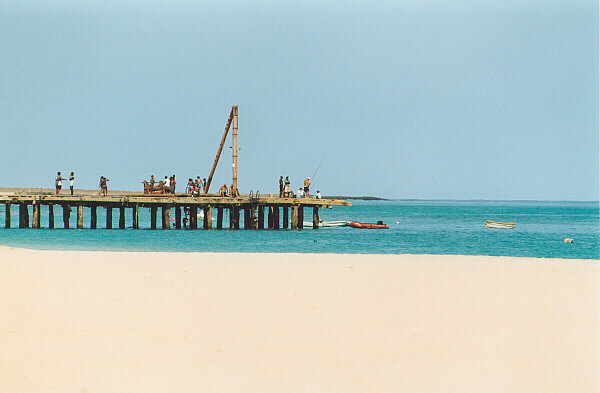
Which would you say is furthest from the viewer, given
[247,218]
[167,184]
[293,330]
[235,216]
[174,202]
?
[247,218]

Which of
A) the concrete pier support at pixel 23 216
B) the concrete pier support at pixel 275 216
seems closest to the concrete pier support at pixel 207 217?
the concrete pier support at pixel 275 216

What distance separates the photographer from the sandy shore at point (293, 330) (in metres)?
6.01

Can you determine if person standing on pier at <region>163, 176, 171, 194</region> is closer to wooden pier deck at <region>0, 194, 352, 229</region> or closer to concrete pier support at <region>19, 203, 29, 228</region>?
wooden pier deck at <region>0, 194, 352, 229</region>

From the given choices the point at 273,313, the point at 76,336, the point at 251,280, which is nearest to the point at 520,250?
the point at 251,280

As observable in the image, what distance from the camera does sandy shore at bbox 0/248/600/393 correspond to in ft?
19.7

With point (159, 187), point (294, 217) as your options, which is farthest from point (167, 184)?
A: point (294, 217)

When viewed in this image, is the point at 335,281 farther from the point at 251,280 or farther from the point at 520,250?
the point at 520,250

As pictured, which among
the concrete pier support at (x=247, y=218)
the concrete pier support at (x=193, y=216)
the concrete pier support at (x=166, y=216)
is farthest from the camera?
the concrete pier support at (x=193, y=216)

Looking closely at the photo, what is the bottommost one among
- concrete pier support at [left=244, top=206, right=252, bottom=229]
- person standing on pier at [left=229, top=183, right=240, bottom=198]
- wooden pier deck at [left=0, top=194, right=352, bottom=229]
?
concrete pier support at [left=244, top=206, right=252, bottom=229]

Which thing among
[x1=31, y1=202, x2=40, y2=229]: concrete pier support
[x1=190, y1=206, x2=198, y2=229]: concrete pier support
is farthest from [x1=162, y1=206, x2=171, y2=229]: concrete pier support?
[x1=31, y1=202, x2=40, y2=229]: concrete pier support

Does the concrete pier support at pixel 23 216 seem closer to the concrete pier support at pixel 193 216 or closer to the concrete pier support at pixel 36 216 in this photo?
the concrete pier support at pixel 36 216

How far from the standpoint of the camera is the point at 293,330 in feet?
25.4

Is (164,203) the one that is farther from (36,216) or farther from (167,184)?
(36,216)

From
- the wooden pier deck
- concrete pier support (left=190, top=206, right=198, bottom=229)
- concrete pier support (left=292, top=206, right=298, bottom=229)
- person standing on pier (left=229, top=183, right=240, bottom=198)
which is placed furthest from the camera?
concrete pier support (left=190, top=206, right=198, bottom=229)
